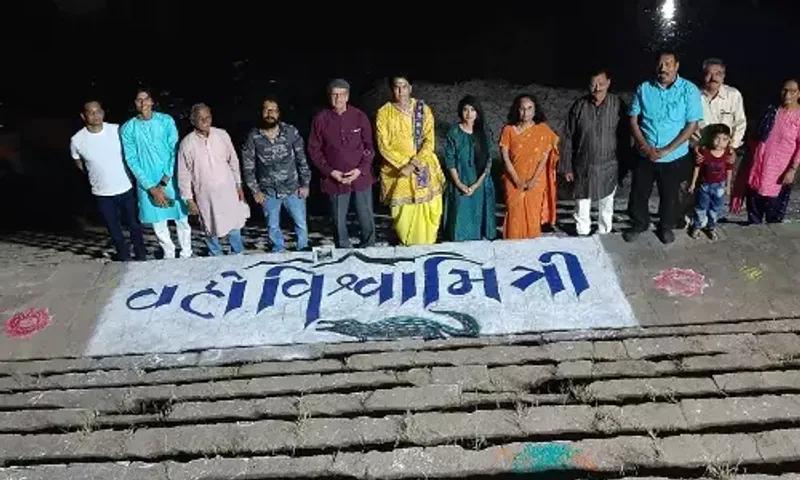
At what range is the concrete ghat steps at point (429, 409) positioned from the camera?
3.71 metres

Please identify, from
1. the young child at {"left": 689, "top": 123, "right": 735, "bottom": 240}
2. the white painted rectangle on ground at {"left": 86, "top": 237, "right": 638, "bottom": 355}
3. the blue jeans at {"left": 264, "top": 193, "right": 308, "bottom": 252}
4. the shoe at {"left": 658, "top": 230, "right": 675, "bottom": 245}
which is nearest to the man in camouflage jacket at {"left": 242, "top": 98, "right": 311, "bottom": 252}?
the blue jeans at {"left": 264, "top": 193, "right": 308, "bottom": 252}

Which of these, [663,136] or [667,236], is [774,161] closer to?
[663,136]

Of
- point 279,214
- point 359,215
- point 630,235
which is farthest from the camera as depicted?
point 279,214

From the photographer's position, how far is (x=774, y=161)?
646cm

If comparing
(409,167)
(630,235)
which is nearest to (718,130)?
(630,235)

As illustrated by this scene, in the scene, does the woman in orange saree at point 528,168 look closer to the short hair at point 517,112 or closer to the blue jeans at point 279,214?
the short hair at point 517,112

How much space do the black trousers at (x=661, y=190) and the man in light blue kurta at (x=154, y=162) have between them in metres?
4.02

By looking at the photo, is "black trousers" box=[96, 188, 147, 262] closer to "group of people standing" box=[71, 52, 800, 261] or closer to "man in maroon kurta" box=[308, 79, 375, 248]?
"group of people standing" box=[71, 52, 800, 261]

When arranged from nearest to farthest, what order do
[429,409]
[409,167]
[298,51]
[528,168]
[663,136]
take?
[429,409] < [663,136] < [409,167] < [528,168] < [298,51]

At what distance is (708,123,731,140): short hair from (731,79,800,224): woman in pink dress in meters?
0.37

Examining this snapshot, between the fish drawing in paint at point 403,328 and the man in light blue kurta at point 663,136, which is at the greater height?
the man in light blue kurta at point 663,136

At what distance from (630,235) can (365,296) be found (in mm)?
2313

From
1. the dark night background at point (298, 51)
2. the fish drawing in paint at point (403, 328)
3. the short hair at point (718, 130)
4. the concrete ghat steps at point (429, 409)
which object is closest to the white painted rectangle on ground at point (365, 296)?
the fish drawing in paint at point (403, 328)

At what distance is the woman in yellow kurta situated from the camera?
6.28 meters
